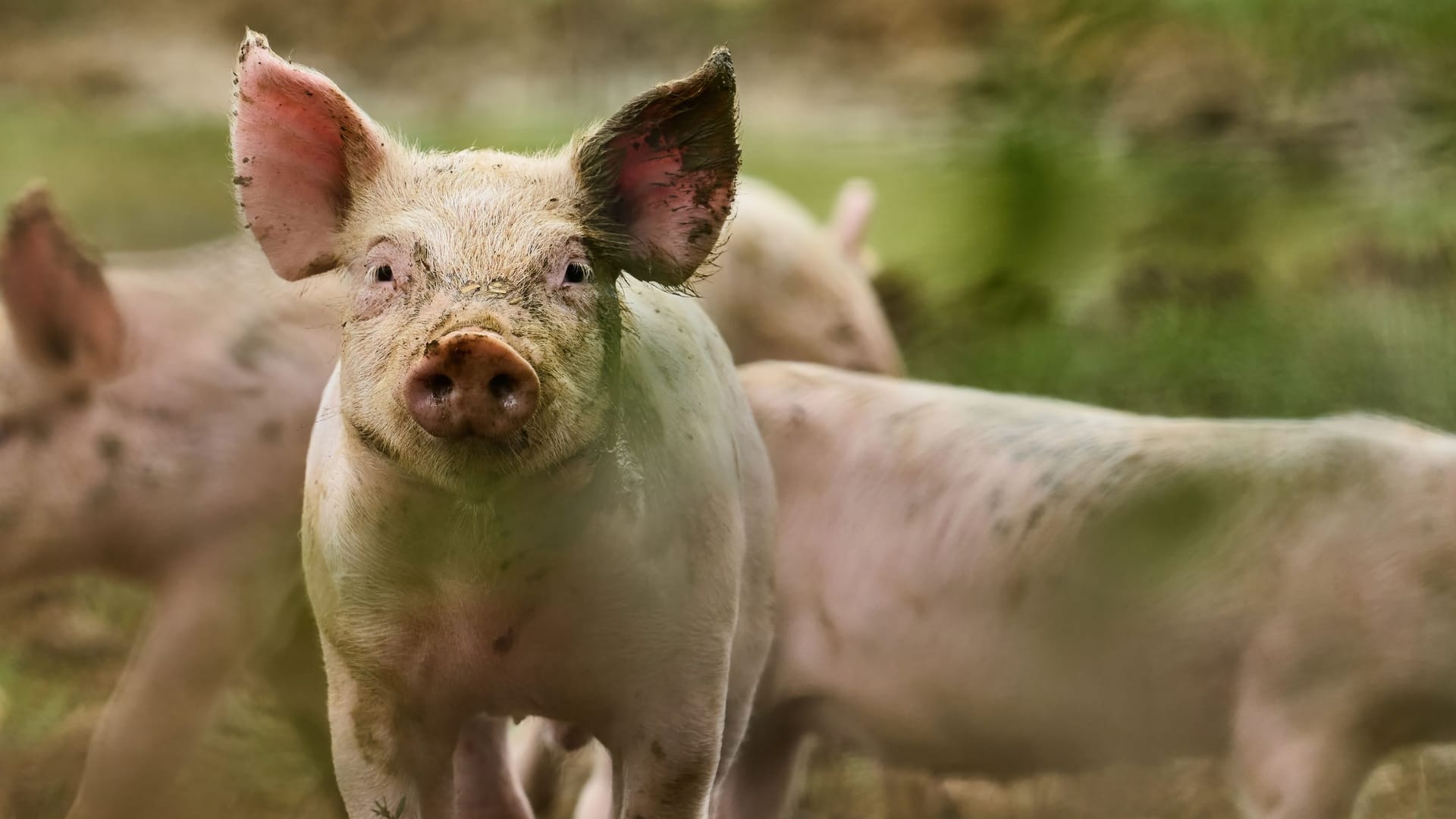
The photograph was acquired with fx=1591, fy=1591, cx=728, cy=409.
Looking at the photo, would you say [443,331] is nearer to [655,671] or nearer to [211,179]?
[211,179]

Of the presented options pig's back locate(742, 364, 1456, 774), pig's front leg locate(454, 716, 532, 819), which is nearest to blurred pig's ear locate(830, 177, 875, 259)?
pig's back locate(742, 364, 1456, 774)

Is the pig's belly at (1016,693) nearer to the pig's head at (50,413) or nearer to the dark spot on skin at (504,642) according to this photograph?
the dark spot on skin at (504,642)

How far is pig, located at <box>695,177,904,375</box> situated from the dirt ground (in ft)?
2.82

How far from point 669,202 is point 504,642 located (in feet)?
1.35

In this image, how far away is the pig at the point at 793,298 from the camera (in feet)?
10.5

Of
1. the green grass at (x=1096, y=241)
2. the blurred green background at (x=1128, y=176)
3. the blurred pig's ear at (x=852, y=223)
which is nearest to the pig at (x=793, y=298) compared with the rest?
the blurred pig's ear at (x=852, y=223)

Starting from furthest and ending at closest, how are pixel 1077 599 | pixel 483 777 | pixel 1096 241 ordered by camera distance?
pixel 1077 599, pixel 483 777, pixel 1096 241

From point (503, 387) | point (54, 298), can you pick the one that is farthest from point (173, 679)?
point (503, 387)

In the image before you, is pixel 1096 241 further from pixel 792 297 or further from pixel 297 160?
pixel 792 297

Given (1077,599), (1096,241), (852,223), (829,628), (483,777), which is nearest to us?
(1096,241)

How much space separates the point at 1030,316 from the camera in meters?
0.58

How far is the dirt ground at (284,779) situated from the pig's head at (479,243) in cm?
101

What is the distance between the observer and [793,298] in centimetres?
330

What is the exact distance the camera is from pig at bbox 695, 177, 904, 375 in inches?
126
